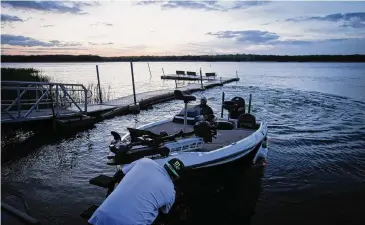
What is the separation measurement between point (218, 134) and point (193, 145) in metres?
1.92

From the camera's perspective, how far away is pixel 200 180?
6984 mm

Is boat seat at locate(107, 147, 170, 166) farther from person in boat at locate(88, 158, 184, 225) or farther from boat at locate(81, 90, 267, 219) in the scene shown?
person in boat at locate(88, 158, 184, 225)

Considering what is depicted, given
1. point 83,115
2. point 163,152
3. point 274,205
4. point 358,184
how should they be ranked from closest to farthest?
point 163,152
point 274,205
point 358,184
point 83,115

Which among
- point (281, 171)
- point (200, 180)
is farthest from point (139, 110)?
point (200, 180)

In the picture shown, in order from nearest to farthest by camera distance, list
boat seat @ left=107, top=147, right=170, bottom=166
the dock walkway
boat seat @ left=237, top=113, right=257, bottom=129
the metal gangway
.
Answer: boat seat @ left=107, top=147, right=170, bottom=166 < boat seat @ left=237, top=113, right=257, bottom=129 < the metal gangway < the dock walkway

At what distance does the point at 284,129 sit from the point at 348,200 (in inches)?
305

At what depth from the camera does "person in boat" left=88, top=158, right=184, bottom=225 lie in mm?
3799

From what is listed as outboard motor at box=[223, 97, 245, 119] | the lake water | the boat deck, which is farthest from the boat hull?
outboard motor at box=[223, 97, 245, 119]

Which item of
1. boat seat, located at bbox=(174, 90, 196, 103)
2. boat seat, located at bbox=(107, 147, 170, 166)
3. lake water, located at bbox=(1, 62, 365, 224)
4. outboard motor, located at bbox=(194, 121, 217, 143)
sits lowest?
lake water, located at bbox=(1, 62, 365, 224)

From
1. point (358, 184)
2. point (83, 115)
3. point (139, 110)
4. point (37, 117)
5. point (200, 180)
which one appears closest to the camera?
point (200, 180)

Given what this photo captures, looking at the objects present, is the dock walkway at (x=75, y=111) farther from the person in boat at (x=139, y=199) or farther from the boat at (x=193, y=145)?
the person in boat at (x=139, y=199)

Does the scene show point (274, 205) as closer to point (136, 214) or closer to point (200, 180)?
point (200, 180)

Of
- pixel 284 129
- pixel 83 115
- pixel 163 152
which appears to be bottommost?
pixel 284 129

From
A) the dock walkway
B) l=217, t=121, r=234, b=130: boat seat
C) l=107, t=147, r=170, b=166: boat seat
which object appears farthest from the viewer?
Answer: the dock walkway
